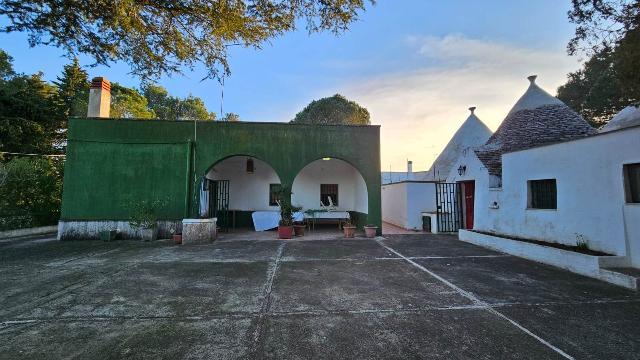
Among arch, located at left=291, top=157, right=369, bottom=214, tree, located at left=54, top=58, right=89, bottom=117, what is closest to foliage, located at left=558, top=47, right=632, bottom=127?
arch, located at left=291, top=157, right=369, bottom=214

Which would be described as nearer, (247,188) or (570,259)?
(570,259)

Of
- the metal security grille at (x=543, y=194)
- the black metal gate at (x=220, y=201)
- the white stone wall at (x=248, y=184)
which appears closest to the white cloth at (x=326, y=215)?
the white stone wall at (x=248, y=184)

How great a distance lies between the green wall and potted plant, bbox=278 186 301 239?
22.6 inches

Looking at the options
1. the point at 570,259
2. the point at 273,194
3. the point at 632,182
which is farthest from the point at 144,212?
the point at 632,182

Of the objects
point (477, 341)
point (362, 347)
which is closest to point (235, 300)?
point (362, 347)

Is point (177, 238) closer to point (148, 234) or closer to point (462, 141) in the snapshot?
point (148, 234)

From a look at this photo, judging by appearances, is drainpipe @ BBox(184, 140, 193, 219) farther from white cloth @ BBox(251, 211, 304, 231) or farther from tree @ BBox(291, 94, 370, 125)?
tree @ BBox(291, 94, 370, 125)

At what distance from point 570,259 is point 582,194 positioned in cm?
152

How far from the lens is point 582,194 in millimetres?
6754

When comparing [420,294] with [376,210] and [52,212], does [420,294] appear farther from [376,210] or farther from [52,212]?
[52,212]

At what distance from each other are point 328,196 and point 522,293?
33.3ft

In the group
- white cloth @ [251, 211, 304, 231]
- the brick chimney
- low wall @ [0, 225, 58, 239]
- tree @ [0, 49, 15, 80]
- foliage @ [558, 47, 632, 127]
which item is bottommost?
low wall @ [0, 225, 58, 239]

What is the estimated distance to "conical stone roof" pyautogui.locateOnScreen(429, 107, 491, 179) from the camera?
58.7 feet

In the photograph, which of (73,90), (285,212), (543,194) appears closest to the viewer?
(543,194)
